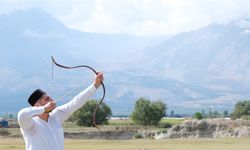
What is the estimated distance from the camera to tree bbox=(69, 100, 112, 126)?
3873 inches

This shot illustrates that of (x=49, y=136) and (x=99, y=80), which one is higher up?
(x=99, y=80)

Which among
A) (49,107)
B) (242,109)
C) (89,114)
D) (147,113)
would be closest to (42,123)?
(49,107)

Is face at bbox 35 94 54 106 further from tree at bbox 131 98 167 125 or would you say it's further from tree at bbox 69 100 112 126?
tree at bbox 131 98 167 125

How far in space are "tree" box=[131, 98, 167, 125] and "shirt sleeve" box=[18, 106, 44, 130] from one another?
110m

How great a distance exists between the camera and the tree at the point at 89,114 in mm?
98375

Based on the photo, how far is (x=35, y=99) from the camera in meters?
8.26

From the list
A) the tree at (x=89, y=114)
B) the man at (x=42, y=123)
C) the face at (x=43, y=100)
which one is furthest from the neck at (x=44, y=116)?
the tree at (x=89, y=114)

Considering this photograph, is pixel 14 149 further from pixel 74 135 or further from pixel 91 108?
pixel 91 108

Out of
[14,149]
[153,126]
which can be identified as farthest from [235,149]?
[153,126]

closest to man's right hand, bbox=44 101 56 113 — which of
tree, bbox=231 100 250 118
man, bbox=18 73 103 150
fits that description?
man, bbox=18 73 103 150

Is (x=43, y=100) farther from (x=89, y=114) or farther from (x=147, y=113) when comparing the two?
(x=147, y=113)

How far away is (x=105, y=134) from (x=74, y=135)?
23.5ft

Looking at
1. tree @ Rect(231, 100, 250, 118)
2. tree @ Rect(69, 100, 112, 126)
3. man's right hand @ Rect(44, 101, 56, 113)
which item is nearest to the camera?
man's right hand @ Rect(44, 101, 56, 113)

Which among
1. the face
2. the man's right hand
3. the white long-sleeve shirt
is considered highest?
the face
